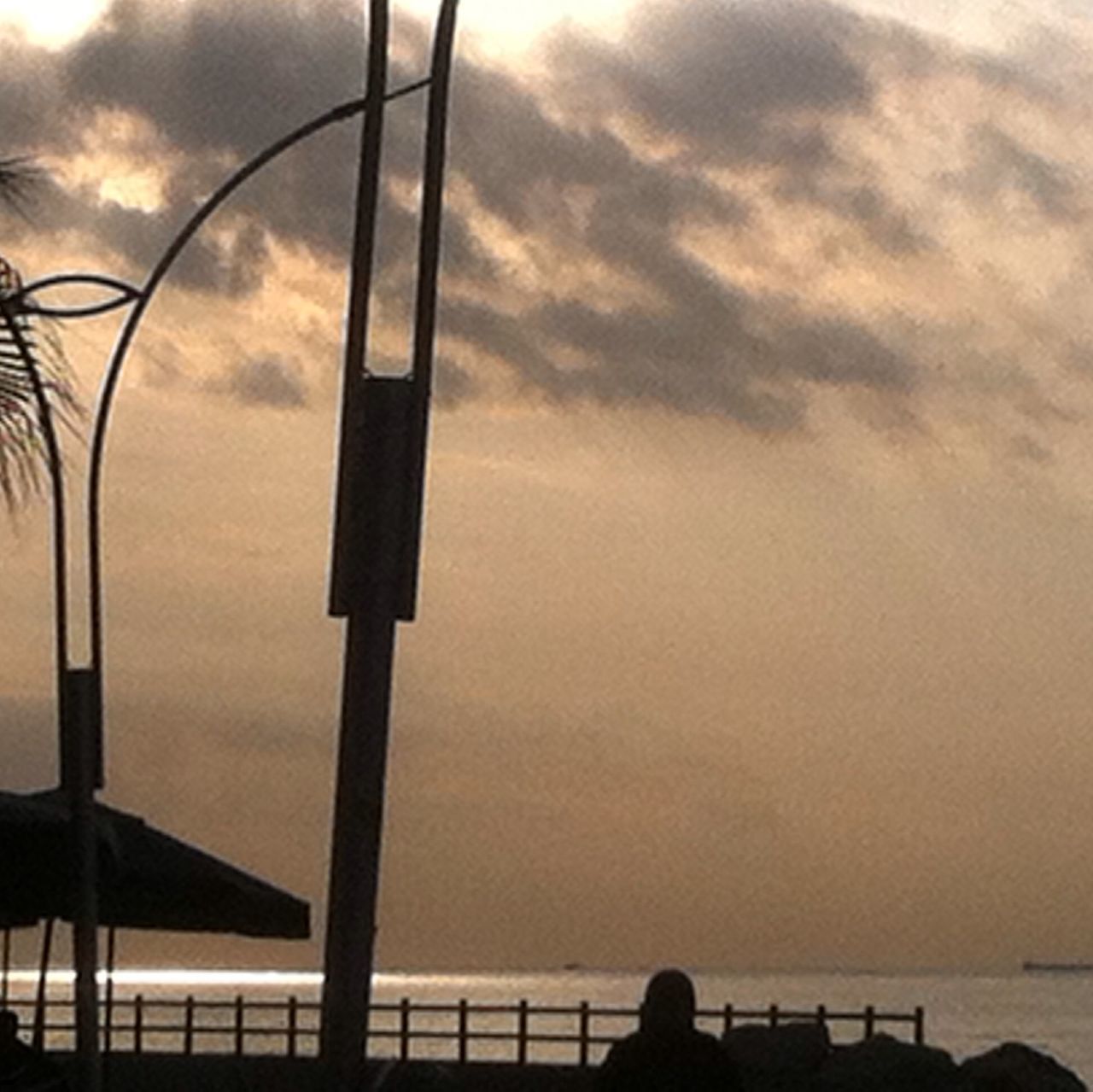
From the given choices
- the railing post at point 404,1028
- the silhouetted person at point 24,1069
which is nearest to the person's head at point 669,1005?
the silhouetted person at point 24,1069

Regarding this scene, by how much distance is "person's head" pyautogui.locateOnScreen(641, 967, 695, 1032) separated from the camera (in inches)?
491

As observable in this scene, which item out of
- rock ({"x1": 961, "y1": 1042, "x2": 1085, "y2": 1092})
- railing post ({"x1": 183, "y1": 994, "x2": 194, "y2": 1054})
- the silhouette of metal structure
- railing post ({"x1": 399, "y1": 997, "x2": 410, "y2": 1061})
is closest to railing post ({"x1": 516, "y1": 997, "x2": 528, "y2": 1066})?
railing post ({"x1": 399, "y1": 997, "x2": 410, "y2": 1061})

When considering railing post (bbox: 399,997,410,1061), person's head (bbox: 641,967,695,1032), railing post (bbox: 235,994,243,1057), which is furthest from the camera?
railing post (bbox: 399,997,410,1061)

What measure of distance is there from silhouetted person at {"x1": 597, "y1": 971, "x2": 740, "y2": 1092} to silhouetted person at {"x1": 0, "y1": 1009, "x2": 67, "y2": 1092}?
4084 mm

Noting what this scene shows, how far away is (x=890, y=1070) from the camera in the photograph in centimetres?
3491

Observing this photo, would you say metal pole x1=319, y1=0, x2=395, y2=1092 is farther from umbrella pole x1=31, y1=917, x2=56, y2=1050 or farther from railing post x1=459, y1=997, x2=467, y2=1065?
railing post x1=459, y1=997, x2=467, y2=1065

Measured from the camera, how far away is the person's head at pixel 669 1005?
40.9ft

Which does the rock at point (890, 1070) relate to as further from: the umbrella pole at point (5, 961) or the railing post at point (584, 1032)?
the umbrella pole at point (5, 961)

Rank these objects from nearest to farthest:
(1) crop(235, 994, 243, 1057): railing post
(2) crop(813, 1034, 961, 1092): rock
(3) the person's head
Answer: (3) the person's head, (2) crop(813, 1034, 961, 1092): rock, (1) crop(235, 994, 243, 1057): railing post

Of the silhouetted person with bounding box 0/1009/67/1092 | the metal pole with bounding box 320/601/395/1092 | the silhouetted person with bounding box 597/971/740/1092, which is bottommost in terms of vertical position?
the silhouetted person with bounding box 0/1009/67/1092

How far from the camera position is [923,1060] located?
3497cm

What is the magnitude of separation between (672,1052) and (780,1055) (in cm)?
2388

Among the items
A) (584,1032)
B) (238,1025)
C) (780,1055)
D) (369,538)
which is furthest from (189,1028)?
(369,538)

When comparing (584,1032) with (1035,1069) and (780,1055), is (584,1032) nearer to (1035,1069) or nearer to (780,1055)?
(780,1055)
